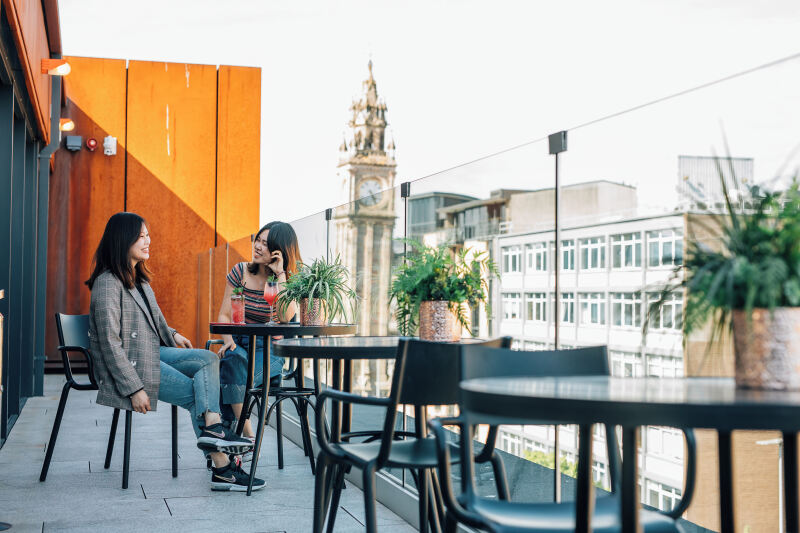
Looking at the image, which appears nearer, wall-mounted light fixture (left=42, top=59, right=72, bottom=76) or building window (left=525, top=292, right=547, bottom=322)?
building window (left=525, top=292, right=547, bottom=322)

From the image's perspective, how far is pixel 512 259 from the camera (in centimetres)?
305

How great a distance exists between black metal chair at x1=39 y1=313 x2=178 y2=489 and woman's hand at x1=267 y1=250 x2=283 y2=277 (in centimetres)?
94

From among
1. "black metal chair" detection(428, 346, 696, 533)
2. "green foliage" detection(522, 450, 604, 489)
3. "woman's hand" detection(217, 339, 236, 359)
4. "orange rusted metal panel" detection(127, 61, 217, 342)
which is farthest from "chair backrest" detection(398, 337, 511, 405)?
"orange rusted metal panel" detection(127, 61, 217, 342)

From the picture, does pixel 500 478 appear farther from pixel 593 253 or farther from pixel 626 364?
pixel 593 253

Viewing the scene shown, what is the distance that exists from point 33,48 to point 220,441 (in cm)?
340

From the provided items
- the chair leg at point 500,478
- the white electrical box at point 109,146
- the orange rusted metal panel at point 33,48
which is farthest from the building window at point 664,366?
the white electrical box at point 109,146

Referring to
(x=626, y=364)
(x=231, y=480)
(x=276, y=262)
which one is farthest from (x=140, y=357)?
(x=626, y=364)

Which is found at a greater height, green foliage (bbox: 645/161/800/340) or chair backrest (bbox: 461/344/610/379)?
green foliage (bbox: 645/161/800/340)

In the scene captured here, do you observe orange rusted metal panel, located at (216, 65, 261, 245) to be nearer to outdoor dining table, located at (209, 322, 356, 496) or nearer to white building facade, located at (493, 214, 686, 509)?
outdoor dining table, located at (209, 322, 356, 496)

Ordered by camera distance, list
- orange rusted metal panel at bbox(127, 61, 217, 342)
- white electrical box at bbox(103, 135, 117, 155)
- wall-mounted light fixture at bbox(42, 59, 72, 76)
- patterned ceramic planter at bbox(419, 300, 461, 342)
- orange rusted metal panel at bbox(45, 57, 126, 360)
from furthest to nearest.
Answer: orange rusted metal panel at bbox(127, 61, 217, 342), white electrical box at bbox(103, 135, 117, 155), orange rusted metal panel at bbox(45, 57, 126, 360), wall-mounted light fixture at bbox(42, 59, 72, 76), patterned ceramic planter at bbox(419, 300, 461, 342)

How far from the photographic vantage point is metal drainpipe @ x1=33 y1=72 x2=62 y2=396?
8352 millimetres

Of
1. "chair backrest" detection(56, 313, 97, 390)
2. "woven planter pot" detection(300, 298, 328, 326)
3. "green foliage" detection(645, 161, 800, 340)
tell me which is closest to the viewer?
"green foliage" detection(645, 161, 800, 340)

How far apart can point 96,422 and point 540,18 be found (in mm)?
54601

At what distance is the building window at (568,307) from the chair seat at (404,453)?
21.6 inches
